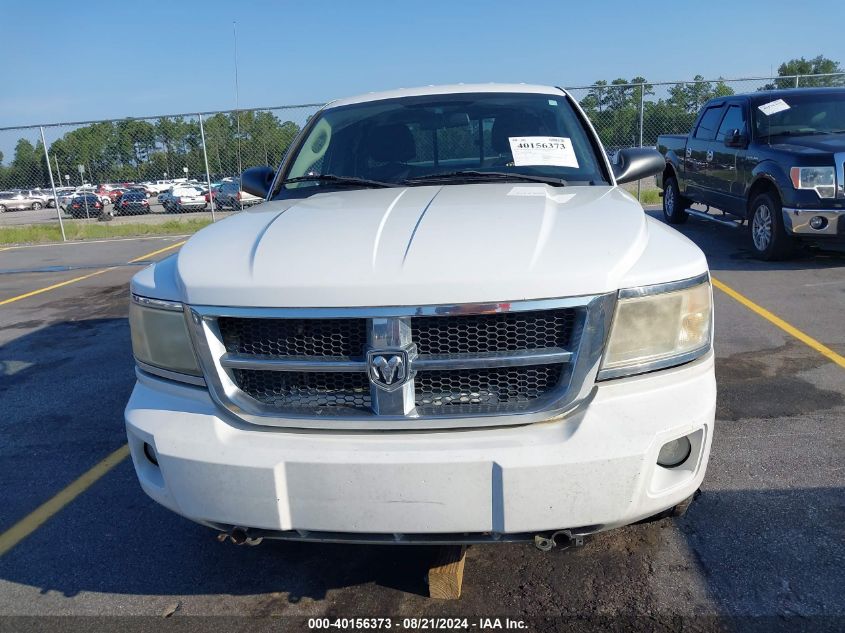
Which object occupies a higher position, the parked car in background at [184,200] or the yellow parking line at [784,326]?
the yellow parking line at [784,326]

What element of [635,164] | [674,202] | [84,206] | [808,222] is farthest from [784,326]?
[84,206]

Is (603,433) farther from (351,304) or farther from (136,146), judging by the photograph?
(136,146)

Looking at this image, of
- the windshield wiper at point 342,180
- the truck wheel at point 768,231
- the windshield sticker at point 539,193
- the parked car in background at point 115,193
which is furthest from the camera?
the parked car in background at point 115,193

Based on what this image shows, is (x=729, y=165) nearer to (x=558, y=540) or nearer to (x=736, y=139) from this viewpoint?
(x=736, y=139)

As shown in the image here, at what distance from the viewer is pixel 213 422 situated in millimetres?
2193

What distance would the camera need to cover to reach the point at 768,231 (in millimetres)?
8109

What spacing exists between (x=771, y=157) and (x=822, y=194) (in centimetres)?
78

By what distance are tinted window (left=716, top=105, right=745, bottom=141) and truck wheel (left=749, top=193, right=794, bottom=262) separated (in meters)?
1.02

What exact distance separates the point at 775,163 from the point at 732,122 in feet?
4.42

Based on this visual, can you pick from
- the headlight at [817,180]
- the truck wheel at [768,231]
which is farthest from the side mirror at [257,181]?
the truck wheel at [768,231]

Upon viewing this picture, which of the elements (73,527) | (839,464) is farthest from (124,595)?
(839,464)

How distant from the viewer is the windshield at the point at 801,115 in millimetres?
8281

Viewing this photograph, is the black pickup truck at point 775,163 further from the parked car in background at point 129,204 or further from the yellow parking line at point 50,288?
the parked car in background at point 129,204

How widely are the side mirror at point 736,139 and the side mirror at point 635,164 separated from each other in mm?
5078
